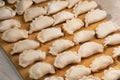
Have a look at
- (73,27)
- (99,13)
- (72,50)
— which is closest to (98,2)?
(99,13)

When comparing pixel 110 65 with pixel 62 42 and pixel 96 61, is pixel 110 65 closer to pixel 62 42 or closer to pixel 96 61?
pixel 96 61

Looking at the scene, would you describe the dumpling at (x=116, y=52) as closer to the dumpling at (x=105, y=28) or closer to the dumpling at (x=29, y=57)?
the dumpling at (x=105, y=28)

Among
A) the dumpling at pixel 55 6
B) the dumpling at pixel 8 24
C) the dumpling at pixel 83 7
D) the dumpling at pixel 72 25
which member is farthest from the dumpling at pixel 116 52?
the dumpling at pixel 8 24

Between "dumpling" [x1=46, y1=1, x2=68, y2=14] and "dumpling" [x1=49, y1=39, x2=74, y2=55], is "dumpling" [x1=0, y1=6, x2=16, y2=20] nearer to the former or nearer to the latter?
"dumpling" [x1=46, y1=1, x2=68, y2=14]

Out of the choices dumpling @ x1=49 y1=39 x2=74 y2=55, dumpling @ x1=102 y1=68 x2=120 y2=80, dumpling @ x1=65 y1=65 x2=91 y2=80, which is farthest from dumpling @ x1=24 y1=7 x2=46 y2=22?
dumpling @ x1=102 y1=68 x2=120 y2=80

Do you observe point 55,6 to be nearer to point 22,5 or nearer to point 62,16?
point 62,16
